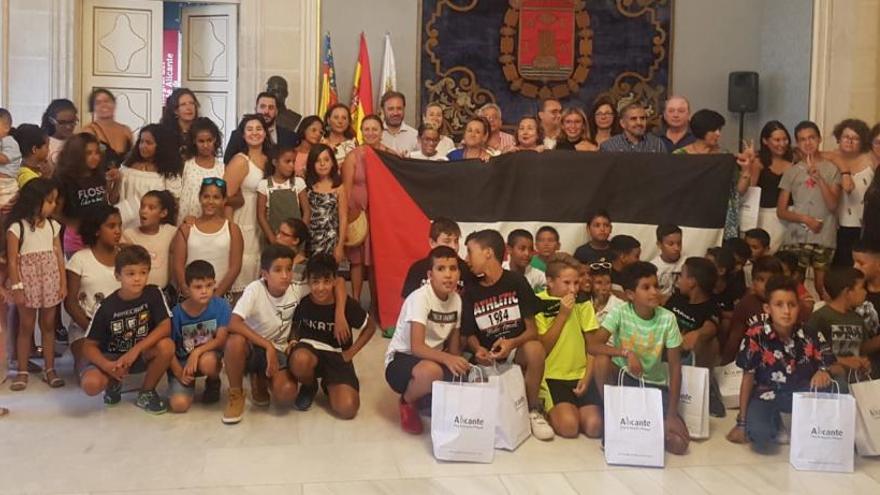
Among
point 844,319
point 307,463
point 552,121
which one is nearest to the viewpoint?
point 307,463

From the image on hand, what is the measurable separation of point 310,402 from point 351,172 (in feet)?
5.99

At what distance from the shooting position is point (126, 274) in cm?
452

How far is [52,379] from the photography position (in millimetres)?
4867

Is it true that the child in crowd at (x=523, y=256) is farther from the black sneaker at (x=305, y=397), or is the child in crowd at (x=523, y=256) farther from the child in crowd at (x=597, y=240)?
the black sneaker at (x=305, y=397)

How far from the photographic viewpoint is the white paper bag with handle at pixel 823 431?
3838 mm

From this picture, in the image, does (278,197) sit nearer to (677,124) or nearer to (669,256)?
(669,256)

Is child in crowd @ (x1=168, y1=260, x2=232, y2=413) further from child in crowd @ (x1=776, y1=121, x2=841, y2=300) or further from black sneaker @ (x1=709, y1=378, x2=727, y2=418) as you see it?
child in crowd @ (x1=776, y1=121, x2=841, y2=300)

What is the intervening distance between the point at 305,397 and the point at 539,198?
2128 mm

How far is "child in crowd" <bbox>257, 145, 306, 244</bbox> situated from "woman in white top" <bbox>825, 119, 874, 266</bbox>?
130 inches

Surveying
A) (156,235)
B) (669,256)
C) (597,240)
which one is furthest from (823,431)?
(156,235)

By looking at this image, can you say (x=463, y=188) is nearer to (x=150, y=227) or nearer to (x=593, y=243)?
(x=593, y=243)

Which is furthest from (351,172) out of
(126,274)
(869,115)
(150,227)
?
(869,115)

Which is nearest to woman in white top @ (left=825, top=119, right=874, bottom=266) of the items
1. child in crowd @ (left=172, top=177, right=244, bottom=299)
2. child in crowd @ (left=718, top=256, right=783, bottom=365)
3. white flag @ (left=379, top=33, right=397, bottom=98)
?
child in crowd @ (left=718, top=256, right=783, bottom=365)

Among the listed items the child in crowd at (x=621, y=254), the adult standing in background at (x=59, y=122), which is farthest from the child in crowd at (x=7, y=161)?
the child in crowd at (x=621, y=254)
